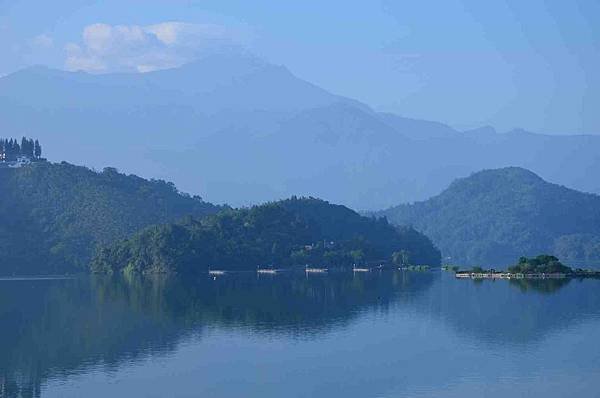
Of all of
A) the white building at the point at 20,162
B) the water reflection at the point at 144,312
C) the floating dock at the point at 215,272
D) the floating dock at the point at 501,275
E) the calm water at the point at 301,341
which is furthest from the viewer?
the white building at the point at 20,162

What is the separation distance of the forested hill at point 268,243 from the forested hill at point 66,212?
13.6 ft

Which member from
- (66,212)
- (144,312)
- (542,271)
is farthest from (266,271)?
(144,312)

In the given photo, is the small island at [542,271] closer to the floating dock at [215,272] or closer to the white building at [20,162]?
the floating dock at [215,272]

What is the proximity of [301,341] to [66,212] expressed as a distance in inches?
2080

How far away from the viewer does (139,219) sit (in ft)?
312

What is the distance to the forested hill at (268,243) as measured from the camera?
85562 mm

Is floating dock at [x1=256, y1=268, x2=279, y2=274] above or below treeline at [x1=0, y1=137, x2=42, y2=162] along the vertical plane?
below

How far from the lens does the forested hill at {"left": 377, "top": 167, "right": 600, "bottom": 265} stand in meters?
123

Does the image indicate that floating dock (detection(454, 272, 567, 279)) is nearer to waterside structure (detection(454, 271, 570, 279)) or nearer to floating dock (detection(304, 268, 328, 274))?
waterside structure (detection(454, 271, 570, 279))

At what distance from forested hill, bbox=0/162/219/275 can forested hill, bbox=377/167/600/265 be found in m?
36.8

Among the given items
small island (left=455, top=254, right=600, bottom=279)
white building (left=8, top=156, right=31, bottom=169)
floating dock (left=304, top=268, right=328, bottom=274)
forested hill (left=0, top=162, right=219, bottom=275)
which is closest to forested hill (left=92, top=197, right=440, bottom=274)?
floating dock (left=304, top=268, right=328, bottom=274)

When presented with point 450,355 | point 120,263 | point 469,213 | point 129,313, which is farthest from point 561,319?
point 469,213

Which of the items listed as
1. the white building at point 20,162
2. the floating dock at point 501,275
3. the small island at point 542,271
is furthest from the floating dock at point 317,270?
the white building at point 20,162

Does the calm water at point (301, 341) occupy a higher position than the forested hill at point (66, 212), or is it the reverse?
the forested hill at point (66, 212)
